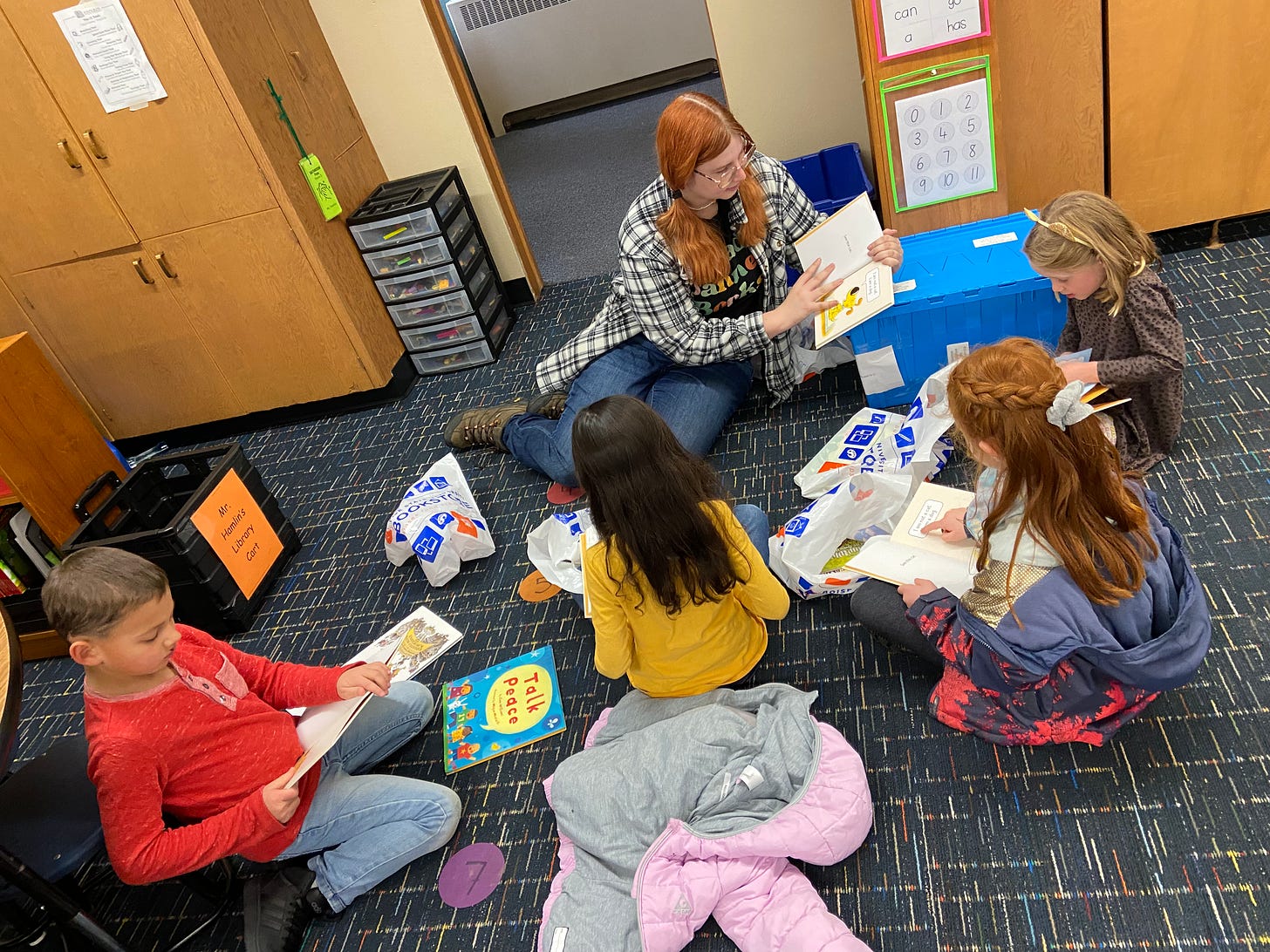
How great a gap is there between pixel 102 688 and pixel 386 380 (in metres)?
2.03

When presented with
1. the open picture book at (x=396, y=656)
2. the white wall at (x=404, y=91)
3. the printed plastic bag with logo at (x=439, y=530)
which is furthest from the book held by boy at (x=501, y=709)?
the white wall at (x=404, y=91)

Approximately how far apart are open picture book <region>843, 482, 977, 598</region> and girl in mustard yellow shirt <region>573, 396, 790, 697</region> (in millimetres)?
206

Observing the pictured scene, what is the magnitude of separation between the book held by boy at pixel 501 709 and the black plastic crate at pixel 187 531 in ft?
2.65

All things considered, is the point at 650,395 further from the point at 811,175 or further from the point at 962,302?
the point at 811,175

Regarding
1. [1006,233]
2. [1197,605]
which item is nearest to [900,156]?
[1006,233]

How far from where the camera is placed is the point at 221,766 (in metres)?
1.64

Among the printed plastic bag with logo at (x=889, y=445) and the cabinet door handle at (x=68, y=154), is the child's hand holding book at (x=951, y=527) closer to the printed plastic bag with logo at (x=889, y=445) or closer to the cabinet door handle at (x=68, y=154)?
the printed plastic bag with logo at (x=889, y=445)

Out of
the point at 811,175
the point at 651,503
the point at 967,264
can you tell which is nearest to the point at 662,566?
the point at 651,503

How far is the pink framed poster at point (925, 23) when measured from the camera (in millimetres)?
2350

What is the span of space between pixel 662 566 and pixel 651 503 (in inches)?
5.1

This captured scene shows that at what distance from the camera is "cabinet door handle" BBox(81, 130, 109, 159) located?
9.62 ft

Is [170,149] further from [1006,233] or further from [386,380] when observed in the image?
[1006,233]

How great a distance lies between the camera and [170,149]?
2941mm

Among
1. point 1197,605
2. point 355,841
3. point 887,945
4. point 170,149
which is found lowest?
point 887,945
